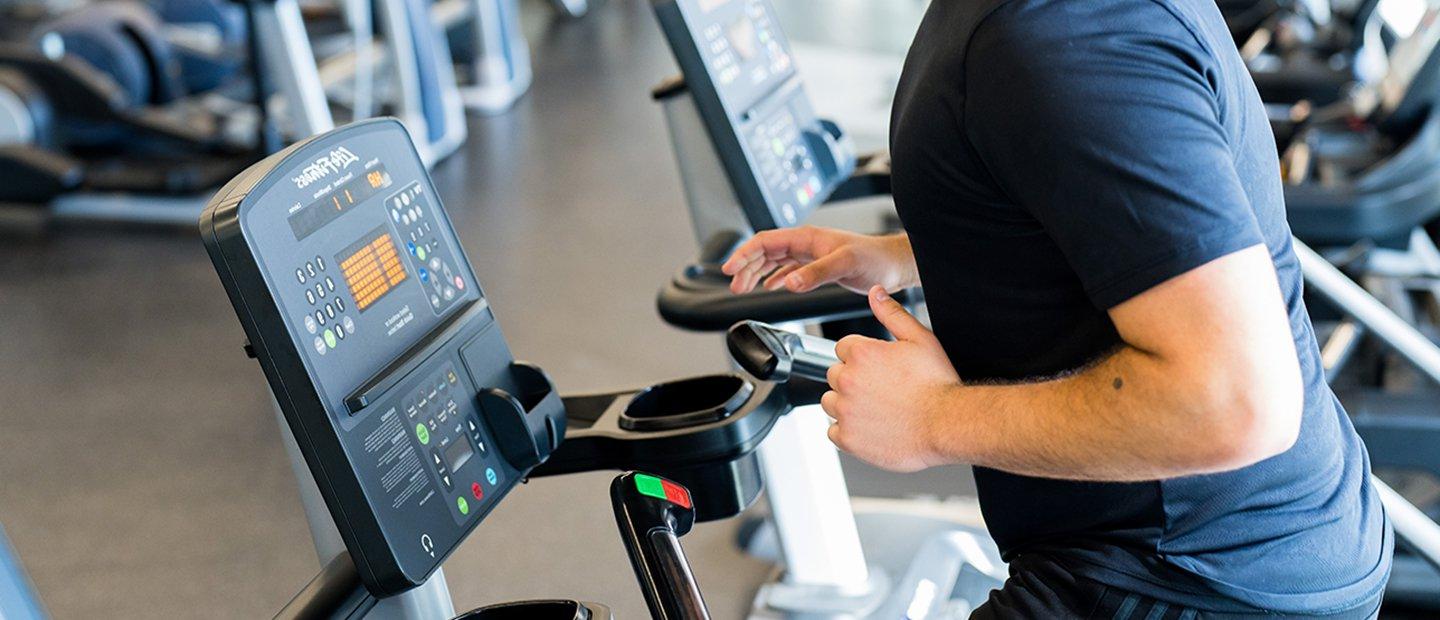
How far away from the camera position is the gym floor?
112 inches

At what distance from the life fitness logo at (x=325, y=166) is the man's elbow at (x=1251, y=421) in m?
0.74

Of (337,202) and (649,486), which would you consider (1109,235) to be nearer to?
(649,486)

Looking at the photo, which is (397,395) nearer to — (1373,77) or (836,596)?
(836,596)

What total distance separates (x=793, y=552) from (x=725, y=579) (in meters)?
0.36

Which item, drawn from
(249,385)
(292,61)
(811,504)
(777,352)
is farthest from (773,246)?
(292,61)

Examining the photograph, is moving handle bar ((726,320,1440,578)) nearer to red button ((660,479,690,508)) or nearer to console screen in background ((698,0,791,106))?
red button ((660,479,690,508))

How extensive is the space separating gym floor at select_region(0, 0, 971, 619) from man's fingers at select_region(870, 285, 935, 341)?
57.8 inches

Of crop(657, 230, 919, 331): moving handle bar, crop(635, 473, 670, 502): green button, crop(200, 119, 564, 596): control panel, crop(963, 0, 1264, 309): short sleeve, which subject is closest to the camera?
crop(963, 0, 1264, 309): short sleeve

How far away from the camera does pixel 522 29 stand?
7930mm

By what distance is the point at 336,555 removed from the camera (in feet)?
4.10

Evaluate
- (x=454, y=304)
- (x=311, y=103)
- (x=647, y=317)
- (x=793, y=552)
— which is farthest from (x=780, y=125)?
(x=311, y=103)

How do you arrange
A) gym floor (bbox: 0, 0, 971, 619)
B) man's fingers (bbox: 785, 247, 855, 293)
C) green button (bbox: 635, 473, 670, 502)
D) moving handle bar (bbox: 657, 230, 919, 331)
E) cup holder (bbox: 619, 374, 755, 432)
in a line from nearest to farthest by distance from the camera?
1. green button (bbox: 635, 473, 670, 502)
2. cup holder (bbox: 619, 374, 755, 432)
3. man's fingers (bbox: 785, 247, 855, 293)
4. moving handle bar (bbox: 657, 230, 919, 331)
5. gym floor (bbox: 0, 0, 971, 619)

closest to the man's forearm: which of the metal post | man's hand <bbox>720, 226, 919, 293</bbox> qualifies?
man's hand <bbox>720, 226, 919, 293</bbox>

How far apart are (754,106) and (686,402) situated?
71 cm
